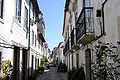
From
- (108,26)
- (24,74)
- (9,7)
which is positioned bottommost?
(24,74)

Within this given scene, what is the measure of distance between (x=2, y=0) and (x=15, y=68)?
4069mm

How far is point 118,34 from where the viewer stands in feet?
13.8

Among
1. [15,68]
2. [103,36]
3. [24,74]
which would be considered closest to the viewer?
[103,36]

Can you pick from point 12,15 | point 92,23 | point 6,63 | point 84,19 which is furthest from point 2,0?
point 92,23

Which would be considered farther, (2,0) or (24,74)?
(24,74)

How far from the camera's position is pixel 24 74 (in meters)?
11.7

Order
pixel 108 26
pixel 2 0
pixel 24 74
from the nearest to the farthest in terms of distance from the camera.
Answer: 1. pixel 108 26
2. pixel 2 0
3. pixel 24 74

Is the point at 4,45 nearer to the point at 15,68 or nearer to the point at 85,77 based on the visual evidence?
the point at 15,68

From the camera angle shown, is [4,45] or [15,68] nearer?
[4,45]

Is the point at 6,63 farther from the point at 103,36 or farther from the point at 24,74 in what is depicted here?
the point at 24,74

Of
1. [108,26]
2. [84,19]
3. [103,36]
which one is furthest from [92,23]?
[108,26]

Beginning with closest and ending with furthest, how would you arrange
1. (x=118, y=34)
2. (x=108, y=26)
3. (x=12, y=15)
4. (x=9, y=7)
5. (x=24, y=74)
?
1. (x=118, y=34)
2. (x=108, y=26)
3. (x=9, y=7)
4. (x=12, y=15)
5. (x=24, y=74)

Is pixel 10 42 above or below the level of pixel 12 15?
below

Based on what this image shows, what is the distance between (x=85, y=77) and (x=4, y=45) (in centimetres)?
494
